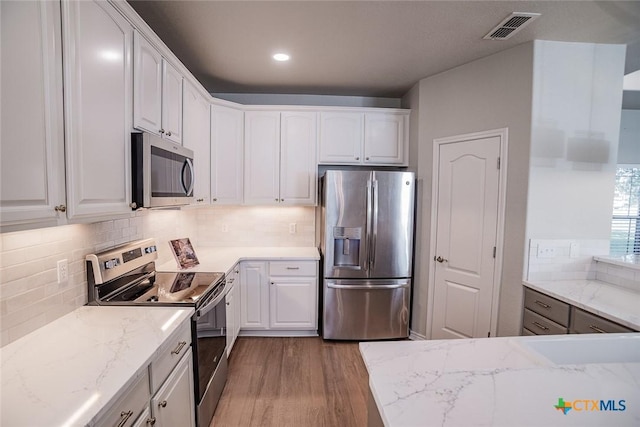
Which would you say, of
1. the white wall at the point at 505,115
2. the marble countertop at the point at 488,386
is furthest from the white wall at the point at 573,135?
the marble countertop at the point at 488,386

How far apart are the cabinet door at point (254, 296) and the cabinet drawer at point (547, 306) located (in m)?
2.26

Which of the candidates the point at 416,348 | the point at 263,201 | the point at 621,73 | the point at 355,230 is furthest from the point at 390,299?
the point at 621,73

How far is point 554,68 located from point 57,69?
300 centimetres

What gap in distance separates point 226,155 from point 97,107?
1780 mm

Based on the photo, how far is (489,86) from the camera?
2398 millimetres

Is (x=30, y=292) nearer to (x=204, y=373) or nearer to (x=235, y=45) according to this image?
(x=204, y=373)

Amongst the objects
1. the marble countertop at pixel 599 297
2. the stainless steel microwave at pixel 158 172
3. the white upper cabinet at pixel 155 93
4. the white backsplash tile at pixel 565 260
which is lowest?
the marble countertop at pixel 599 297

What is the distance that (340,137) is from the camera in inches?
125

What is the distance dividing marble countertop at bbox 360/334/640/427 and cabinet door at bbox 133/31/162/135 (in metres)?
1.66

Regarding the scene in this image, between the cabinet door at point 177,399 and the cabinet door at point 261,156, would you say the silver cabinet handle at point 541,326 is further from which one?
the cabinet door at point 261,156

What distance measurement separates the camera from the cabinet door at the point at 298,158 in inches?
124

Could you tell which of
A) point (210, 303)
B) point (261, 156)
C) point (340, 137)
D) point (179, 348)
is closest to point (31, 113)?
point (179, 348)

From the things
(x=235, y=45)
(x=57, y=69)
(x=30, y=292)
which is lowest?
(x=30, y=292)

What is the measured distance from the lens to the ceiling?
5.86 ft
